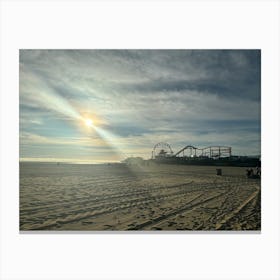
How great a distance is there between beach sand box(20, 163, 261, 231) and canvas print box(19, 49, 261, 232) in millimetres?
26

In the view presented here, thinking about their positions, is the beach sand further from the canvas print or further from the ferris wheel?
the ferris wheel

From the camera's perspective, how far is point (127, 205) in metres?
4.75

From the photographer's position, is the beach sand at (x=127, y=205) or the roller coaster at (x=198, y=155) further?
the roller coaster at (x=198, y=155)

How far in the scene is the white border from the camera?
4.04 metres

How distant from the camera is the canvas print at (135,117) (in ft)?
14.8

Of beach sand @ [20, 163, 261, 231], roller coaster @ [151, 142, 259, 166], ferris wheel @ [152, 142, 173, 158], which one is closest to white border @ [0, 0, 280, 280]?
beach sand @ [20, 163, 261, 231]

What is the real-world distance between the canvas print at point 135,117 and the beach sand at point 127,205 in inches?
1.0
